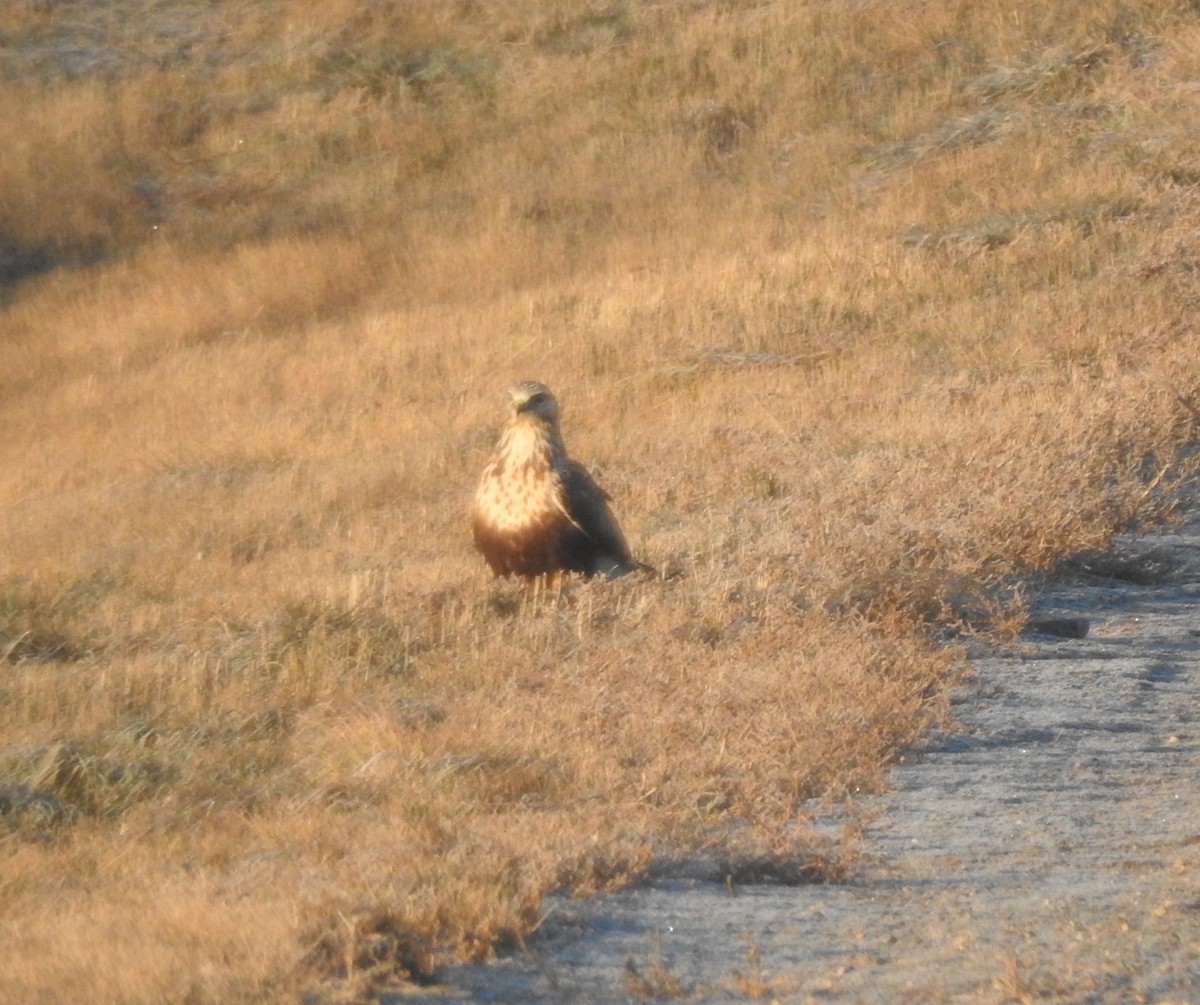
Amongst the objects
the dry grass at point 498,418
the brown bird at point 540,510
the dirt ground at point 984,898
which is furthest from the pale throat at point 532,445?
the dirt ground at point 984,898

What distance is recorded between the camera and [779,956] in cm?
464

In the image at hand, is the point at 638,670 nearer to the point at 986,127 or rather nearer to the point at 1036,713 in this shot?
the point at 1036,713

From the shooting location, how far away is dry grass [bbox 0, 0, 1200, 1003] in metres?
5.52

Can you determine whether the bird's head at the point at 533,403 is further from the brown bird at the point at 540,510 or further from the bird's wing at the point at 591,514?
the bird's wing at the point at 591,514

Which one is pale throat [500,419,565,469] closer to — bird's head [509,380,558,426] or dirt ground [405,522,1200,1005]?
bird's head [509,380,558,426]

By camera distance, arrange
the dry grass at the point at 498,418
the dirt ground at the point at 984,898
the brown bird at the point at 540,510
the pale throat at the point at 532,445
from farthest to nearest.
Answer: the pale throat at the point at 532,445 < the brown bird at the point at 540,510 < the dry grass at the point at 498,418 < the dirt ground at the point at 984,898

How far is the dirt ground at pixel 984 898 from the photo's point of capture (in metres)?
4.46

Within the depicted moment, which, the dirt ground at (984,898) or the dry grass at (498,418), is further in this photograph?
the dry grass at (498,418)

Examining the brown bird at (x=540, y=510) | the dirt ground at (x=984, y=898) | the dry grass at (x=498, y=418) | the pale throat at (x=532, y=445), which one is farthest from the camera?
the pale throat at (x=532, y=445)

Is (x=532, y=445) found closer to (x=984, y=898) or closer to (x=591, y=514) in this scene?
(x=591, y=514)

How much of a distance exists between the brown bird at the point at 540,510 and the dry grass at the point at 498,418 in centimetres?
25

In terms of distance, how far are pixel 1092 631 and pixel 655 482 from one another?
3773mm

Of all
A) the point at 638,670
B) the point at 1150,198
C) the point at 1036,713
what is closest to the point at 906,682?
the point at 1036,713

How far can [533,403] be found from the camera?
874 cm
